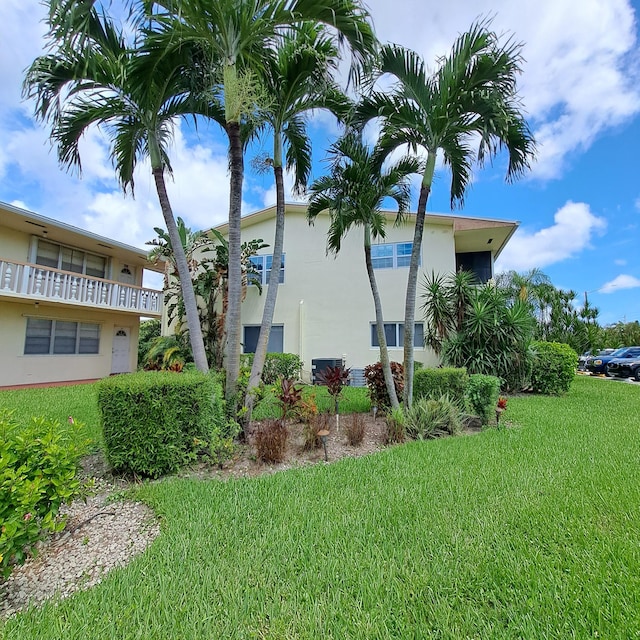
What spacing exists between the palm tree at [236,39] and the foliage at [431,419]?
3.36 meters

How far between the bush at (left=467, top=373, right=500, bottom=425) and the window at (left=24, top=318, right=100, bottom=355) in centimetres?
1556

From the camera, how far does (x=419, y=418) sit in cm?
646

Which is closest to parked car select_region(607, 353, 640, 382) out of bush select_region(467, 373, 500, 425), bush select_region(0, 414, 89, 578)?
bush select_region(467, 373, 500, 425)

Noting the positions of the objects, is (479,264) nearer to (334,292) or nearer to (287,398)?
(334,292)

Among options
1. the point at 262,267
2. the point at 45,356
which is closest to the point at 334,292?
the point at 262,267

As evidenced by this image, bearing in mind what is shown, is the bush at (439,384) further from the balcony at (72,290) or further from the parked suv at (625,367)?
the parked suv at (625,367)

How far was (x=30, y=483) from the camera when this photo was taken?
2.30 m

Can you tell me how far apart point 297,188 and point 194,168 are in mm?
2296

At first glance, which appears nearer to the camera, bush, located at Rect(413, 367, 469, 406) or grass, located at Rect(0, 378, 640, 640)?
grass, located at Rect(0, 378, 640, 640)

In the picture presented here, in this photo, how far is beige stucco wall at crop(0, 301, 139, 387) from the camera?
1239 centimetres

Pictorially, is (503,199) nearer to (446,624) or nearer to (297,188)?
(297,188)

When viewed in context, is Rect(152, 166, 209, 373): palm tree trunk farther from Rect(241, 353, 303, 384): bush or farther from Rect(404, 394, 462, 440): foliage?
Rect(241, 353, 303, 384): bush

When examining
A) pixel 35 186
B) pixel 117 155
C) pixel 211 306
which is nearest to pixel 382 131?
pixel 117 155

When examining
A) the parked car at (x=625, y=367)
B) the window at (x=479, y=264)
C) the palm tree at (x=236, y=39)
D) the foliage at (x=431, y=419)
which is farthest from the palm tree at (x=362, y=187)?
the parked car at (x=625, y=367)
